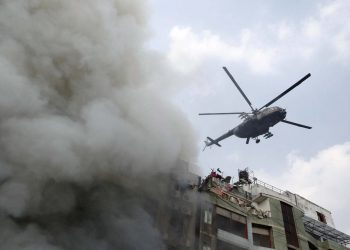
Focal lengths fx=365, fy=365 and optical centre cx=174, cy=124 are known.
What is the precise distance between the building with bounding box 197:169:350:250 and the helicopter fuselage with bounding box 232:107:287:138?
5346mm

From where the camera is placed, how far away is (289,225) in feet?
110

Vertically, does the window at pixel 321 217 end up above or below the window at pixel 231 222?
above

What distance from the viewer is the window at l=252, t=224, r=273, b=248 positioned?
31156mm

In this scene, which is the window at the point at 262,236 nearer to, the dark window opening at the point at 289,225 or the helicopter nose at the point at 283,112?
the dark window opening at the point at 289,225

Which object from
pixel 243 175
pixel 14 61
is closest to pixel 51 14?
pixel 14 61

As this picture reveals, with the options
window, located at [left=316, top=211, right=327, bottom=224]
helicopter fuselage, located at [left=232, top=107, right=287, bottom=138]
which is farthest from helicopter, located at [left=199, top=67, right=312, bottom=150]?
window, located at [left=316, top=211, right=327, bottom=224]

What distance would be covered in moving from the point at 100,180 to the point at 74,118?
4670 millimetres

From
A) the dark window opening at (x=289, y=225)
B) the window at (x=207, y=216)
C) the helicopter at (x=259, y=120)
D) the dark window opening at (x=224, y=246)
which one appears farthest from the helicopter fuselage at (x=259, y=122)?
the dark window opening at (x=224, y=246)

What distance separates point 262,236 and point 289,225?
11.7ft

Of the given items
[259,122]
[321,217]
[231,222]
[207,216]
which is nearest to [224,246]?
[231,222]

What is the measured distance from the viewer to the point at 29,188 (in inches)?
815

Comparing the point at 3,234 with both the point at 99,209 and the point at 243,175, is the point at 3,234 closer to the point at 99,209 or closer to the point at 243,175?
the point at 99,209

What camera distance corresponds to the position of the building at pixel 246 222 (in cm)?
2864

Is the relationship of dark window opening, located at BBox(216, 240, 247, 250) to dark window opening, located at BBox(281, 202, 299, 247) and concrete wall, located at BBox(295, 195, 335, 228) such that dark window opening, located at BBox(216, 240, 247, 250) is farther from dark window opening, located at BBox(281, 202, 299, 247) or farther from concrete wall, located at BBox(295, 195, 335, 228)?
concrete wall, located at BBox(295, 195, 335, 228)
